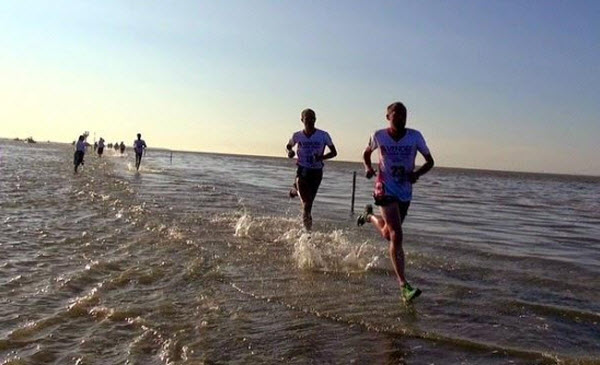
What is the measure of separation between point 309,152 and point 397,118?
3.58 meters

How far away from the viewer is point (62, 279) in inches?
223

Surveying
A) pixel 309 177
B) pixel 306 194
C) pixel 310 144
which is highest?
pixel 310 144

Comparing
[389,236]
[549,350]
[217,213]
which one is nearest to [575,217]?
[217,213]

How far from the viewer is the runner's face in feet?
19.6

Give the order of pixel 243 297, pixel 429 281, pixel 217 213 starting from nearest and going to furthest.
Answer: pixel 243 297 → pixel 429 281 → pixel 217 213

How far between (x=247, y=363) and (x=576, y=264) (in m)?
7.02

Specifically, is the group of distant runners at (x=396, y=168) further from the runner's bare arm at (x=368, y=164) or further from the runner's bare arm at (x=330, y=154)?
the runner's bare arm at (x=330, y=154)

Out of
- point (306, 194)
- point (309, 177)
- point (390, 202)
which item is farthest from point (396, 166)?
point (306, 194)

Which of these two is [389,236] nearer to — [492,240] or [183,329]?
[183,329]

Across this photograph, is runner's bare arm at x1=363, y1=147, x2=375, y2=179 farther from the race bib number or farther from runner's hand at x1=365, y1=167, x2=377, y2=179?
the race bib number

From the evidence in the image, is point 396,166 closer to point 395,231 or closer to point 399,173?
point 399,173

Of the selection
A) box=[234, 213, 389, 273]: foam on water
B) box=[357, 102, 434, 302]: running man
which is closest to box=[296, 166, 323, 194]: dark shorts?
box=[234, 213, 389, 273]: foam on water

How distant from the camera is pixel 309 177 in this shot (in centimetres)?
961

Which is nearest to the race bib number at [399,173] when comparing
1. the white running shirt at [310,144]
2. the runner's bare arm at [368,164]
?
the runner's bare arm at [368,164]
